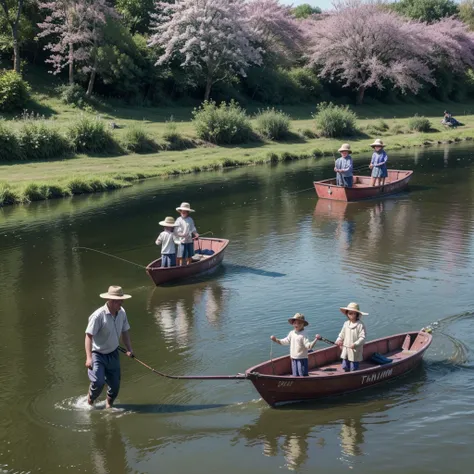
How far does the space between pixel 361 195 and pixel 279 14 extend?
125 feet

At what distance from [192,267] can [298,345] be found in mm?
7830

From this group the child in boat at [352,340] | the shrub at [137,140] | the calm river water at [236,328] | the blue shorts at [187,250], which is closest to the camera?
the calm river water at [236,328]

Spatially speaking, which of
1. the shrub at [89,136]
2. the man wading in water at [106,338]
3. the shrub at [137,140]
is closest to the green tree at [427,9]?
the shrub at [137,140]

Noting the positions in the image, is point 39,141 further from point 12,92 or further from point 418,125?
point 418,125

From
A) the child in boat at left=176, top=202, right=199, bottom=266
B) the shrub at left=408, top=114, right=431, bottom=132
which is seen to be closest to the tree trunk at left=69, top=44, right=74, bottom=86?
the shrub at left=408, top=114, right=431, bottom=132

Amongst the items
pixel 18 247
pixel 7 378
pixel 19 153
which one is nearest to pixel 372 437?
pixel 7 378

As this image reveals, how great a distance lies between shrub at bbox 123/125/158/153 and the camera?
40.7 m

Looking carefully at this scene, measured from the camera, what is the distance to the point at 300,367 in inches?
461

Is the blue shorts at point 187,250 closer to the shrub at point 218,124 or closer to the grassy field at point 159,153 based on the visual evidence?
the grassy field at point 159,153

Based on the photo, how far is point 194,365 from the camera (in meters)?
13.6

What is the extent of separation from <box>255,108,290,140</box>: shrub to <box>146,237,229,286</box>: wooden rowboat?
90.1 feet

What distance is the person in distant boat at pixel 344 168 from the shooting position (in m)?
28.3

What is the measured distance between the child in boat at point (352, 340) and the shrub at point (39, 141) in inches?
1131

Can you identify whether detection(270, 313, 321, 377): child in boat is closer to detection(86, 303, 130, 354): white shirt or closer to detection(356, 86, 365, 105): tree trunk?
detection(86, 303, 130, 354): white shirt
